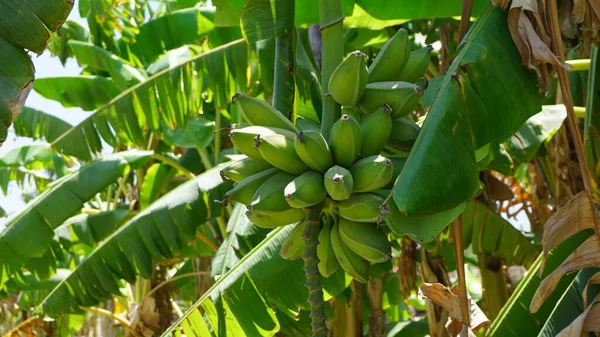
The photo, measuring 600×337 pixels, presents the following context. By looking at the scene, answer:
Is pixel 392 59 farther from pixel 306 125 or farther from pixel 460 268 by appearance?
pixel 460 268

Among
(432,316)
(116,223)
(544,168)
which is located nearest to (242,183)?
(432,316)

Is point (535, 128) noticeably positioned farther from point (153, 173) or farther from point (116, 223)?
point (153, 173)

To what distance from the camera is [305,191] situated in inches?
42.9

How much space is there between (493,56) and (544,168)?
6.01 feet

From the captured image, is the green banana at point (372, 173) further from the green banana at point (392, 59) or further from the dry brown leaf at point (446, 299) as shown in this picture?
the dry brown leaf at point (446, 299)

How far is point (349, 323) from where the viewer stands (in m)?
2.94

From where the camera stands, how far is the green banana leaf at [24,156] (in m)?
3.91

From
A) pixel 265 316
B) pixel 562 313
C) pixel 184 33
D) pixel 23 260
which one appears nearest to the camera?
pixel 562 313

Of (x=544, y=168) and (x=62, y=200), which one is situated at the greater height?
(x=62, y=200)

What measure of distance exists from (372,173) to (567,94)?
431 mm

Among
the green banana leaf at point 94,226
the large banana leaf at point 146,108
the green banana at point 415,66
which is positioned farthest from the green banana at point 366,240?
the green banana leaf at point 94,226

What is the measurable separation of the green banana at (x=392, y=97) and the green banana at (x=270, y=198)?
202 mm

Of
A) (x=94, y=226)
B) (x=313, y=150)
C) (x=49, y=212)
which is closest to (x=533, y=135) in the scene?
(x=313, y=150)

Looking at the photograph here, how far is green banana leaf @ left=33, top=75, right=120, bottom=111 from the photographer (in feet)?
12.3
